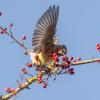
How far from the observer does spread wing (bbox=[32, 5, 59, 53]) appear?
5.28 m

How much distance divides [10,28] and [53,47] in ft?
3.50

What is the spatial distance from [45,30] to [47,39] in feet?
0.57

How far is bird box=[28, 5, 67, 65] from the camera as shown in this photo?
205 inches

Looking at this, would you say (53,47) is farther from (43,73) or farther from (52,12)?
(43,73)

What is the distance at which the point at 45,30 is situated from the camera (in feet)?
18.8

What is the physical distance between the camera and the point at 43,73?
4.24 m

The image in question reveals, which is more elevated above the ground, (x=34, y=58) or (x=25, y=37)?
(x=25, y=37)

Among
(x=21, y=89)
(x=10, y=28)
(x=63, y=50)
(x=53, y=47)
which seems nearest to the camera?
(x=21, y=89)

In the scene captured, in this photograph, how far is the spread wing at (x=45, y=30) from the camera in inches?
208

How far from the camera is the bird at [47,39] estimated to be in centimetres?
520

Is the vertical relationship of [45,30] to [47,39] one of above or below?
above

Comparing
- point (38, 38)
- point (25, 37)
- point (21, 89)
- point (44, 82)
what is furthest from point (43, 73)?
point (38, 38)

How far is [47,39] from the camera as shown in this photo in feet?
18.5

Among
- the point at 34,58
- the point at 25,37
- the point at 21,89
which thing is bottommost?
the point at 21,89
